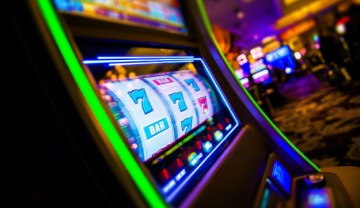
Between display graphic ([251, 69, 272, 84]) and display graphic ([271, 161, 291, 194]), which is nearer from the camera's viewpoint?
display graphic ([271, 161, 291, 194])

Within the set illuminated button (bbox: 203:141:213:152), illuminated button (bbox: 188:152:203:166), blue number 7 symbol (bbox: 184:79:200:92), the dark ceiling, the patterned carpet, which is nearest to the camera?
illuminated button (bbox: 188:152:203:166)

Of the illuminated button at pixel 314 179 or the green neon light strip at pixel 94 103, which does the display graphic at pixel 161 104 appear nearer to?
the green neon light strip at pixel 94 103

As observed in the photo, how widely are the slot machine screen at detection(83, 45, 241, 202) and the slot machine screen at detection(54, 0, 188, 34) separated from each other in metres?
0.10

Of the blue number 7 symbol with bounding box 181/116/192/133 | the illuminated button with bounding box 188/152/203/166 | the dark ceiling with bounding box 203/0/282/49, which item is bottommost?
Answer: the illuminated button with bounding box 188/152/203/166

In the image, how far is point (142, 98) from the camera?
87 centimetres

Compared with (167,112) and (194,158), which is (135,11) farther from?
(194,158)

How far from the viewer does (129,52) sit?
0.85 metres

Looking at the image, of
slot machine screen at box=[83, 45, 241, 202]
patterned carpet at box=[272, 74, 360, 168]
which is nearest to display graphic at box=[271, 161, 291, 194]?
slot machine screen at box=[83, 45, 241, 202]

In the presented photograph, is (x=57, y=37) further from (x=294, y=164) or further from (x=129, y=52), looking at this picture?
(x=294, y=164)

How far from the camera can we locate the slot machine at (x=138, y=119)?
0.54 m

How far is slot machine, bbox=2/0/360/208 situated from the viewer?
540 mm

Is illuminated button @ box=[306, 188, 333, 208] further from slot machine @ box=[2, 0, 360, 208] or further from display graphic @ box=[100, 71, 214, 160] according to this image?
display graphic @ box=[100, 71, 214, 160]

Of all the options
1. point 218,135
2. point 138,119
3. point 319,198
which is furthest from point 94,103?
point 319,198

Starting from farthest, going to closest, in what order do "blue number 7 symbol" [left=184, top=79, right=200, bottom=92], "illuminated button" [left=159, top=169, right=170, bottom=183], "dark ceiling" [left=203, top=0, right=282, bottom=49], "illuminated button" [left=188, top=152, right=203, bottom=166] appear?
"dark ceiling" [left=203, top=0, right=282, bottom=49] < "blue number 7 symbol" [left=184, top=79, right=200, bottom=92] < "illuminated button" [left=188, top=152, right=203, bottom=166] < "illuminated button" [left=159, top=169, right=170, bottom=183]
